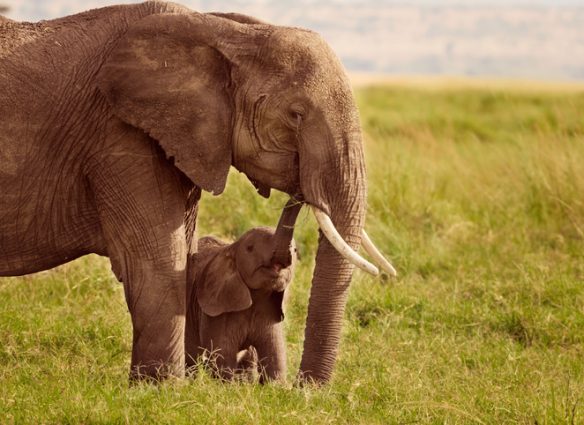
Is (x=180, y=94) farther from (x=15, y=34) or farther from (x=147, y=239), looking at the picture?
(x=15, y=34)

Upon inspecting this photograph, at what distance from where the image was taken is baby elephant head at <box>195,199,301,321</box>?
5.92 m

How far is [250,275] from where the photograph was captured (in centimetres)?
599

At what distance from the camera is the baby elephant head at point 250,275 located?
5922 millimetres

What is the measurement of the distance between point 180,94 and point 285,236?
975mm

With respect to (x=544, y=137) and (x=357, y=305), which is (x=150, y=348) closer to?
(x=357, y=305)

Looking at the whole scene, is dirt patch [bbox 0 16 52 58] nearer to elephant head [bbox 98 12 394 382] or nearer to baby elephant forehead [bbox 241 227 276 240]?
elephant head [bbox 98 12 394 382]

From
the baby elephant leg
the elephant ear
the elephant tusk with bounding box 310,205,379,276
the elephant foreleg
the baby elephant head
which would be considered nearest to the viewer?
the elephant tusk with bounding box 310,205,379,276

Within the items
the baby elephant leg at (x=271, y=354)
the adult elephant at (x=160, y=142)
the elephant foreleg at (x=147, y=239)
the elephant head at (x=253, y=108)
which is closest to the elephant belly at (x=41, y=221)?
the adult elephant at (x=160, y=142)

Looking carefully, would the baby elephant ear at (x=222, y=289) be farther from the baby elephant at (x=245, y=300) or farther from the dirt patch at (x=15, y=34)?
the dirt patch at (x=15, y=34)

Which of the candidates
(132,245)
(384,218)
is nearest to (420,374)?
(132,245)

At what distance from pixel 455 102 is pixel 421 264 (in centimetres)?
2052

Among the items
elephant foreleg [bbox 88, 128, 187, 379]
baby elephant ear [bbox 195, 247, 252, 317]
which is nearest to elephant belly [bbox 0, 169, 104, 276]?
elephant foreleg [bbox 88, 128, 187, 379]

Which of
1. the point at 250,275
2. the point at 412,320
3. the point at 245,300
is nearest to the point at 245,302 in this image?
the point at 245,300

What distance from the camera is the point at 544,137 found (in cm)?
1118
